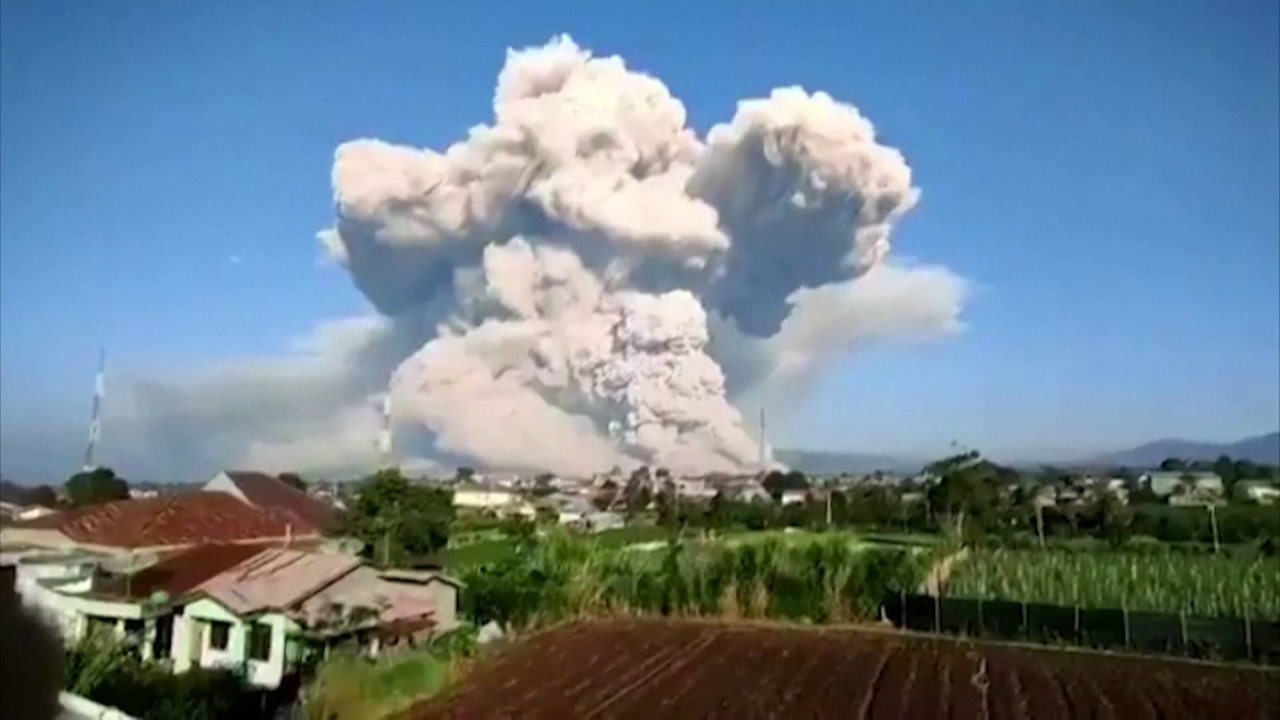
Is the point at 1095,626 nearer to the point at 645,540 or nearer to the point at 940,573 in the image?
the point at 940,573

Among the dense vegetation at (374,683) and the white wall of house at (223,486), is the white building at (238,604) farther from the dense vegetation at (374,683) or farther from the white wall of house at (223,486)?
the white wall of house at (223,486)

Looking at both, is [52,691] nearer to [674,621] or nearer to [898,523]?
[674,621]

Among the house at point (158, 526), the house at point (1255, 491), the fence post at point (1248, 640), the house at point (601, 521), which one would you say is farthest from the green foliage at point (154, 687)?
the house at point (1255, 491)

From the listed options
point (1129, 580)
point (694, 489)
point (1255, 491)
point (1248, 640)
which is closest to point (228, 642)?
point (694, 489)

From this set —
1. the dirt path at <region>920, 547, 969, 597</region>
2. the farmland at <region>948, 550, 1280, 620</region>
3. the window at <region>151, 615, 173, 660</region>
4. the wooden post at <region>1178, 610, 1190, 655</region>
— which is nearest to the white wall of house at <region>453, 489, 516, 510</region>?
the window at <region>151, 615, 173, 660</region>

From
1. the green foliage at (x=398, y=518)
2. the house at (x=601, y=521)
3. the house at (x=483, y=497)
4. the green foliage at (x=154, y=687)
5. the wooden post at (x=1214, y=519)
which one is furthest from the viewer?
the wooden post at (x=1214, y=519)

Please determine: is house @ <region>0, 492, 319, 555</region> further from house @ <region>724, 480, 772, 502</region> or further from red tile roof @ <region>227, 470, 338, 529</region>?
house @ <region>724, 480, 772, 502</region>
